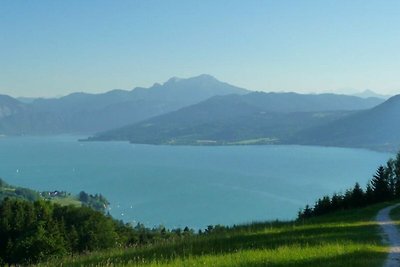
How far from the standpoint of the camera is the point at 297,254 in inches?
449

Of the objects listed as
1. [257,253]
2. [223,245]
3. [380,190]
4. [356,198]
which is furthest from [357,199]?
[257,253]

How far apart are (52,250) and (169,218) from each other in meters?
103

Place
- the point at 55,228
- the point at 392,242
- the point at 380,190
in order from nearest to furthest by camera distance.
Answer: the point at 392,242, the point at 380,190, the point at 55,228

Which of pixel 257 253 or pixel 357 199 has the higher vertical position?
pixel 257 253

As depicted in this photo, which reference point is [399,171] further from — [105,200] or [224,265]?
[105,200]

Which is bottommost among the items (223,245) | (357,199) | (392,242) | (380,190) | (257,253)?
(357,199)

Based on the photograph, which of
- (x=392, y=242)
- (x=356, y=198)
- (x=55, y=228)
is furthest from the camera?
(x=55, y=228)

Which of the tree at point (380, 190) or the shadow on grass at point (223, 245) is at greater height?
the shadow on grass at point (223, 245)

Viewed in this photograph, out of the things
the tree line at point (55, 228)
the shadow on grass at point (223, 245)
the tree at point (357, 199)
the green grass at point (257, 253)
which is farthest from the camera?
the tree line at point (55, 228)

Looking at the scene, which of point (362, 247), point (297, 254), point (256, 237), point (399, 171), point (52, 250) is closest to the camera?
point (297, 254)

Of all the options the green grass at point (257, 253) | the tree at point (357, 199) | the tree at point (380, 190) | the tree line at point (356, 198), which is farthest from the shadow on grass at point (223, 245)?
the tree at point (380, 190)

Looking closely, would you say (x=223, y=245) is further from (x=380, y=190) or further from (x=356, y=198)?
(x=380, y=190)

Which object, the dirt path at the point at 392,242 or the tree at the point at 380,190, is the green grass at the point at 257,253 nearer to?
the dirt path at the point at 392,242

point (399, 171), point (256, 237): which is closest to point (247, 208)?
point (399, 171)
